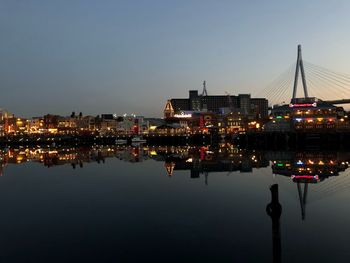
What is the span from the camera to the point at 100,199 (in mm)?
21438

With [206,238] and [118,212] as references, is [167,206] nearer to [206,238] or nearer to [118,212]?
[118,212]

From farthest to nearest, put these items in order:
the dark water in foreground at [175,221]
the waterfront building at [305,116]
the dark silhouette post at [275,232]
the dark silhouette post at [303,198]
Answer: the waterfront building at [305,116] → the dark silhouette post at [303,198] → the dark water in foreground at [175,221] → the dark silhouette post at [275,232]

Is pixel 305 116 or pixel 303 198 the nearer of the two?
pixel 303 198

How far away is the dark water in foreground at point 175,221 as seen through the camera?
453 inches

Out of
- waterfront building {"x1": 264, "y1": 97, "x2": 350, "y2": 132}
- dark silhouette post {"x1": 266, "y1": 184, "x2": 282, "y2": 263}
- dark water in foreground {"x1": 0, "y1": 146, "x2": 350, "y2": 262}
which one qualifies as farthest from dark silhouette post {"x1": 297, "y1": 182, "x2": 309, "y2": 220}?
waterfront building {"x1": 264, "y1": 97, "x2": 350, "y2": 132}

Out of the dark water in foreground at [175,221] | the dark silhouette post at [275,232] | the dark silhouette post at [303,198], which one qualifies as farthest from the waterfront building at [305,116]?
the dark silhouette post at [275,232]

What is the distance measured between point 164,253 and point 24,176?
2552cm

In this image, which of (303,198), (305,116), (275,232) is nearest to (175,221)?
(275,232)

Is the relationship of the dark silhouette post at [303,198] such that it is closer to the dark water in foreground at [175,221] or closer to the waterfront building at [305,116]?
the dark water in foreground at [175,221]

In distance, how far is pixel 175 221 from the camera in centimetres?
1550

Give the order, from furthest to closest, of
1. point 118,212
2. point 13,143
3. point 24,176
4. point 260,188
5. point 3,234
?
1. point 13,143
2. point 24,176
3. point 260,188
4. point 118,212
5. point 3,234

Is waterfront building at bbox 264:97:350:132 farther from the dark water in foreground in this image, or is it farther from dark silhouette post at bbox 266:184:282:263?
dark silhouette post at bbox 266:184:282:263

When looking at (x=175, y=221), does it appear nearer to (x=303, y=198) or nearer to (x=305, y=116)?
(x=303, y=198)

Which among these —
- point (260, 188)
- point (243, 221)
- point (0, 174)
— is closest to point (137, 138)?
point (0, 174)
